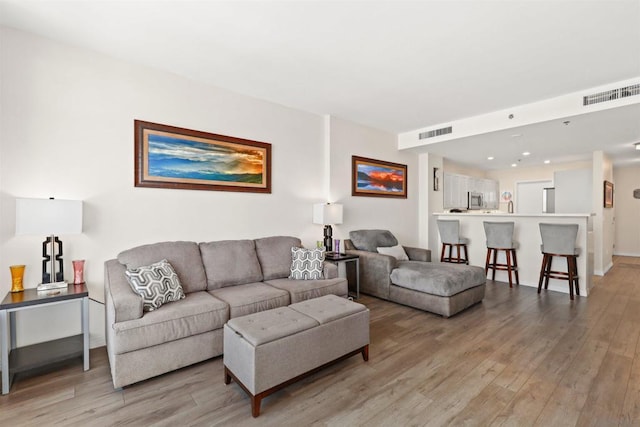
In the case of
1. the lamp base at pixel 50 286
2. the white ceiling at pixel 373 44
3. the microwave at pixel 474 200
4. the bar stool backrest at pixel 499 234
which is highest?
the white ceiling at pixel 373 44

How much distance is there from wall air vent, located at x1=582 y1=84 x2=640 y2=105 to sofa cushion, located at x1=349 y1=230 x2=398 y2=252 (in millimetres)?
2892

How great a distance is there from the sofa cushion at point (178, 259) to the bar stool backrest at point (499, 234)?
4.22m

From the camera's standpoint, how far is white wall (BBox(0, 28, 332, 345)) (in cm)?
231

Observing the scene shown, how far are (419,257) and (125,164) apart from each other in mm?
3961

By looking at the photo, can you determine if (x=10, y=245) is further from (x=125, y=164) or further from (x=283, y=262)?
(x=283, y=262)

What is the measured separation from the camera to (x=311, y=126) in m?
4.17

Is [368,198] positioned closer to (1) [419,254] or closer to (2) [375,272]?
(1) [419,254]

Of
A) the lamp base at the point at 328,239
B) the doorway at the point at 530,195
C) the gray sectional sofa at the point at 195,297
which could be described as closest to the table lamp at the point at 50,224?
the gray sectional sofa at the point at 195,297

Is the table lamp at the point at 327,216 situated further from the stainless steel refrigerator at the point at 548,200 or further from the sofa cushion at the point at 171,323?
the stainless steel refrigerator at the point at 548,200

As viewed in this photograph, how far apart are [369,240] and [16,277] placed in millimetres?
3755

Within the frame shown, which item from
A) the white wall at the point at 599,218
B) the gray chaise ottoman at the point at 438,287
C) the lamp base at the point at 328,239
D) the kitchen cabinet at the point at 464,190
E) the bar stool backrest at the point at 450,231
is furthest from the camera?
the kitchen cabinet at the point at 464,190

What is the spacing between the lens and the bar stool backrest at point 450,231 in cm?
501

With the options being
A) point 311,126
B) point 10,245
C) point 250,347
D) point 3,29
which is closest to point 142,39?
point 3,29

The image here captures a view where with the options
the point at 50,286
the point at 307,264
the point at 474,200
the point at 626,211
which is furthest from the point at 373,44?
the point at 626,211
